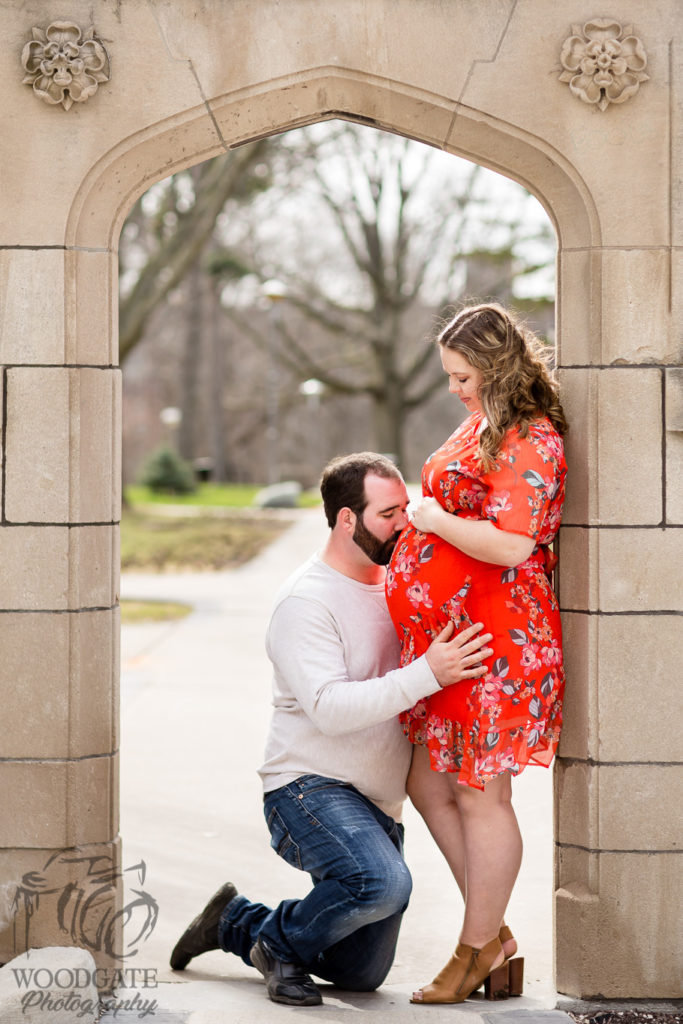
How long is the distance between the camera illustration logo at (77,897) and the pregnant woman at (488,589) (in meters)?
0.98

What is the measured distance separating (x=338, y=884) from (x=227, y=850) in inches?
71.7

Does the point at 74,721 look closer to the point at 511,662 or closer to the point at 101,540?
the point at 101,540

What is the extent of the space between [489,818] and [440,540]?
81cm

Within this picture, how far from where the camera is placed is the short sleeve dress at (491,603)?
3250mm

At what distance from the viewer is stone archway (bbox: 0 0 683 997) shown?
344cm

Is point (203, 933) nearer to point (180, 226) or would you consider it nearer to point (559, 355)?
point (559, 355)

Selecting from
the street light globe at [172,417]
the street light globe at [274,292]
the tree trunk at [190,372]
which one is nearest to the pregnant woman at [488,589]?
the street light globe at [274,292]

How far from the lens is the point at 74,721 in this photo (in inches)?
141

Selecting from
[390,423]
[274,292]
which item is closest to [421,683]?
[274,292]

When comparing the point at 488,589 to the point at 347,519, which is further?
the point at 347,519

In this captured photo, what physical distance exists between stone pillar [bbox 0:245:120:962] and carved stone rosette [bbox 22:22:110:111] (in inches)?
18.2

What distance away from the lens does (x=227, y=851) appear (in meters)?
5.04

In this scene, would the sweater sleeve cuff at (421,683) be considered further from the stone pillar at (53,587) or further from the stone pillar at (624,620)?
the stone pillar at (53,587)

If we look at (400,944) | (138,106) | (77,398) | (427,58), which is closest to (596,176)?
(427,58)
